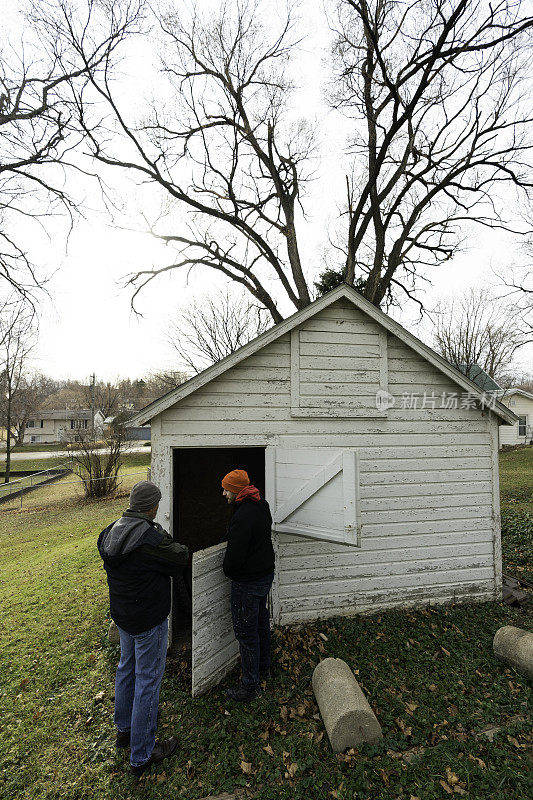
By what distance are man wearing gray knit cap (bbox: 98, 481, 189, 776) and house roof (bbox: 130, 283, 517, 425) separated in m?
1.77

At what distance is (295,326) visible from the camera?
5.39 metres

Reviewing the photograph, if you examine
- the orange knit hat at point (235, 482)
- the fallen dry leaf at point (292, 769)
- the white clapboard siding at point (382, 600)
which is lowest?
the fallen dry leaf at point (292, 769)

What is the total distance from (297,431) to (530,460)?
23213 millimetres

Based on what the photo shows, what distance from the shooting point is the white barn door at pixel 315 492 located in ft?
13.6

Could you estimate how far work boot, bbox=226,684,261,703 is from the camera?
13.2ft

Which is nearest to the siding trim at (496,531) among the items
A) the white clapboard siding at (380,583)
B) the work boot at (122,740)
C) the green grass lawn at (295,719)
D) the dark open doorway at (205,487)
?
the white clapboard siding at (380,583)

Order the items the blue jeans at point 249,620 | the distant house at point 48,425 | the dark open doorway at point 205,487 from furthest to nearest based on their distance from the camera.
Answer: the distant house at point 48,425 < the dark open doorway at point 205,487 < the blue jeans at point 249,620

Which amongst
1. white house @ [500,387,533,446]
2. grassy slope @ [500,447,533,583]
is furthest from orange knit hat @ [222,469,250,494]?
white house @ [500,387,533,446]

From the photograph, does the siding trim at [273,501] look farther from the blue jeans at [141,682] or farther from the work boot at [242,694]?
the blue jeans at [141,682]

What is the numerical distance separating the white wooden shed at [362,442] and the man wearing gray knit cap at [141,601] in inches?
69.0

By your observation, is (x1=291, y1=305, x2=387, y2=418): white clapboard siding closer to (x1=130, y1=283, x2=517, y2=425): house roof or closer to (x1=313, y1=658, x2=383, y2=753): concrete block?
(x1=130, y1=283, x2=517, y2=425): house roof

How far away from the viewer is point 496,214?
12203mm

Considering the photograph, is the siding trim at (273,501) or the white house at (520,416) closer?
the siding trim at (273,501)

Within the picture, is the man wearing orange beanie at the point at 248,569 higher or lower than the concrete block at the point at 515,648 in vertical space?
higher
